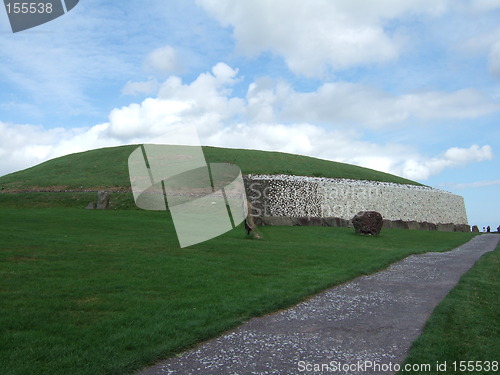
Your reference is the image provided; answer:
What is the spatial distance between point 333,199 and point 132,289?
33.6m

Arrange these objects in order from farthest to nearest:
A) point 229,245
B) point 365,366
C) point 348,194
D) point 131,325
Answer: point 348,194 < point 229,245 < point 131,325 < point 365,366

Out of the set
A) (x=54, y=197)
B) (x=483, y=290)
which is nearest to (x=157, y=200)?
(x=54, y=197)

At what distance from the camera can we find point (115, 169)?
51031 mm

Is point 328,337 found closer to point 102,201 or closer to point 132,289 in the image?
point 132,289

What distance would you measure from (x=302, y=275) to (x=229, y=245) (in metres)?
7.11

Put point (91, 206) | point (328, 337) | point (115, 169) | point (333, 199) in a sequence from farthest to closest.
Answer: point (115, 169)
point (333, 199)
point (91, 206)
point (328, 337)

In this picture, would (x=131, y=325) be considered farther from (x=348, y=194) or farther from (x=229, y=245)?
(x=348, y=194)

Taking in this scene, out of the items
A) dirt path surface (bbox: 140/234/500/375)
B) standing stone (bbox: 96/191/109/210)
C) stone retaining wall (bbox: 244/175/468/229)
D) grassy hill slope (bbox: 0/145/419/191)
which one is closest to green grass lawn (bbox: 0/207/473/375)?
dirt path surface (bbox: 140/234/500/375)

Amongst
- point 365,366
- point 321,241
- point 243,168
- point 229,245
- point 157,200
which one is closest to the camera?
point 365,366

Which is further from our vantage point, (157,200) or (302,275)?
(157,200)

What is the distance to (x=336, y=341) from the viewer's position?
23.7 ft

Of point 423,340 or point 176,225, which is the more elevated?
point 176,225

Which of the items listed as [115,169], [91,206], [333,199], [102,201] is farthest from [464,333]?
[115,169]

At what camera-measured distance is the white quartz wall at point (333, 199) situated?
1607 inches
